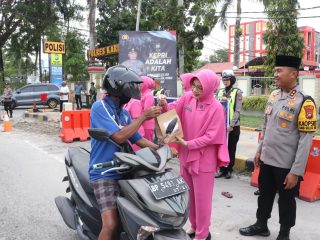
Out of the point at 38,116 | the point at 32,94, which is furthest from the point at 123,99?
the point at 32,94

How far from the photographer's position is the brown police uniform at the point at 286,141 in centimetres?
350

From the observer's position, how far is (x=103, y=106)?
2.89 meters

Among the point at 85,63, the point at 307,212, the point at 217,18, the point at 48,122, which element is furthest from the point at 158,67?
the point at 85,63

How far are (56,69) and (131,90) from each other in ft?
84.9

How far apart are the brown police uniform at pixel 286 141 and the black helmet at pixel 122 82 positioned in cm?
155

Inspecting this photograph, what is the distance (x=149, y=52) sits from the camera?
8.62 m

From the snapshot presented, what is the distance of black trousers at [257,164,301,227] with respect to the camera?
12.1 feet

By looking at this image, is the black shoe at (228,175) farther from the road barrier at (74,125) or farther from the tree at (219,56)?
the tree at (219,56)

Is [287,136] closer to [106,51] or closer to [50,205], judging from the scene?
[50,205]

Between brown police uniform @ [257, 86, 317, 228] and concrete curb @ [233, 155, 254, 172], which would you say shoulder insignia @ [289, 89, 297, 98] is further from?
concrete curb @ [233, 155, 254, 172]

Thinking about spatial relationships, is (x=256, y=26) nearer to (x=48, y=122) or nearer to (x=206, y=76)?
(x=48, y=122)

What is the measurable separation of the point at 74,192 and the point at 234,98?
140 inches

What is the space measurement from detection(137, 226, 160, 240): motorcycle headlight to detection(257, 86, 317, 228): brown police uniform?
164 centimetres

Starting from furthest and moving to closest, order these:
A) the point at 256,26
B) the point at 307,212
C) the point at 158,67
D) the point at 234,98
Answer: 1. the point at 256,26
2. the point at 158,67
3. the point at 234,98
4. the point at 307,212
